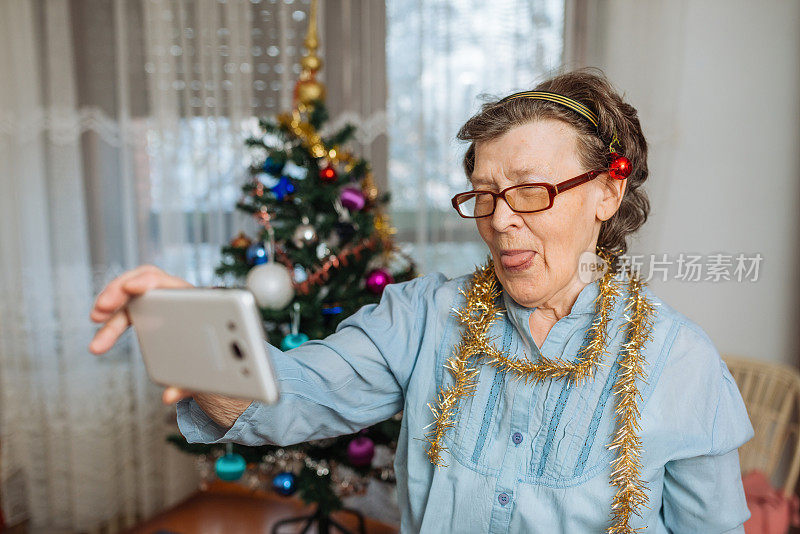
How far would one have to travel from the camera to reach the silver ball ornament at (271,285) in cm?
168

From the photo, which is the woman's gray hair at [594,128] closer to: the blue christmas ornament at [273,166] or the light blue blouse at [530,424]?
the light blue blouse at [530,424]

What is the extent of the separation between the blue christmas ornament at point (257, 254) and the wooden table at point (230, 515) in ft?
4.20

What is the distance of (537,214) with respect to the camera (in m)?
0.98

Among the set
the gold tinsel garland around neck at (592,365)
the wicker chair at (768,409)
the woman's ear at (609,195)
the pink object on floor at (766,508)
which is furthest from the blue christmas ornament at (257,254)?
the wicker chair at (768,409)

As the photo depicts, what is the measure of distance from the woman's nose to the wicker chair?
1638 millimetres

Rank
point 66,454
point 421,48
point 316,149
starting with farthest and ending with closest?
point 66,454
point 421,48
point 316,149

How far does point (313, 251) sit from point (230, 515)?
5.05 feet

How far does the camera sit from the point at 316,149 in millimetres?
1835

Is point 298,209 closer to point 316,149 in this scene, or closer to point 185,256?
point 316,149

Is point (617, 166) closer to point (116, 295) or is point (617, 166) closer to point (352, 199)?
point (116, 295)

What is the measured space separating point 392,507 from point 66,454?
1.43 meters

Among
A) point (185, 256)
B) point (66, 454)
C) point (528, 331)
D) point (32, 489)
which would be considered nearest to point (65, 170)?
point (185, 256)

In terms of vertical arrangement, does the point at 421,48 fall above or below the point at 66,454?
above

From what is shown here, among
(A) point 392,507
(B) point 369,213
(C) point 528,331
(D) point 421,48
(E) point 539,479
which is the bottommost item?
(A) point 392,507
